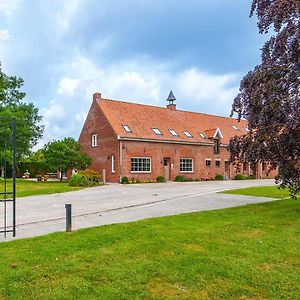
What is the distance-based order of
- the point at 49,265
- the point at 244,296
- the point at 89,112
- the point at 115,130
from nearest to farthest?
the point at 244,296 < the point at 49,265 < the point at 115,130 < the point at 89,112

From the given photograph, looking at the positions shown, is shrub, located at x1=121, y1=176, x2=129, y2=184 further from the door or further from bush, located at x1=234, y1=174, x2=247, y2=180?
bush, located at x1=234, y1=174, x2=247, y2=180

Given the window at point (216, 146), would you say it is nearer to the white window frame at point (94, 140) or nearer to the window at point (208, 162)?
the window at point (208, 162)

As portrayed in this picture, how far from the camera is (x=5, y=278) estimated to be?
15.5 feet

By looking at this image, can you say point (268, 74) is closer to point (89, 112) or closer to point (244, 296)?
point (244, 296)

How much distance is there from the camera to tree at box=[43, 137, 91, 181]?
30.2 meters

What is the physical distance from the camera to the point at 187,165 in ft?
114

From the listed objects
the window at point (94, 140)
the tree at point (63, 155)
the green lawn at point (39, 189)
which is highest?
the window at point (94, 140)

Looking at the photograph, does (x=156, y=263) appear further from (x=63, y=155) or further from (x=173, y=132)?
(x=173, y=132)

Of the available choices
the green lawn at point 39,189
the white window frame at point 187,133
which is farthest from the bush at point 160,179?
the green lawn at point 39,189

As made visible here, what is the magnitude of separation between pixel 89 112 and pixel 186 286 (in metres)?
31.8

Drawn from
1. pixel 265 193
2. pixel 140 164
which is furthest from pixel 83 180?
pixel 265 193

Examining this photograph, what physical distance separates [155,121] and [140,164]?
18.1 ft

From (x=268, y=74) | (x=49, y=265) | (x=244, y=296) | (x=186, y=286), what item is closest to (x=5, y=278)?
(x=49, y=265)

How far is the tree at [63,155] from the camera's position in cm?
3023
